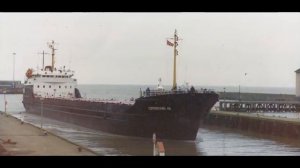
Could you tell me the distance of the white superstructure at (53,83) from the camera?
45.1 m

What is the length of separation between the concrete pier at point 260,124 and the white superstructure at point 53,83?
49.2 feet

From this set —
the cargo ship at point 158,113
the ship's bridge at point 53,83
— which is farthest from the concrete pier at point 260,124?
the ship's bridge at point 53,83

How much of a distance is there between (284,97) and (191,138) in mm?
43880

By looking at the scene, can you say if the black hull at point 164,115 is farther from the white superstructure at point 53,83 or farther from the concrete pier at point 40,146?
the white superstructure at point 53,83

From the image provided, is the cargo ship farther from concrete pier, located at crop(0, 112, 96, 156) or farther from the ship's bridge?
the ship's bridge

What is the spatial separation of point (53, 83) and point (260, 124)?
23.0 meters

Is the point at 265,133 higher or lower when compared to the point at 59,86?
lower

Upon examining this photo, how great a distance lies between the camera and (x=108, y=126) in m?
26.2

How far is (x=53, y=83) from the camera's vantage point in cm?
4538

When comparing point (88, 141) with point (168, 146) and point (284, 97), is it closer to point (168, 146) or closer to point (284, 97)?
point (168, 146)

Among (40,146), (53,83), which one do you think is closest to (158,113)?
(40,146)

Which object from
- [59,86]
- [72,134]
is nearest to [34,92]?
[59,86]
